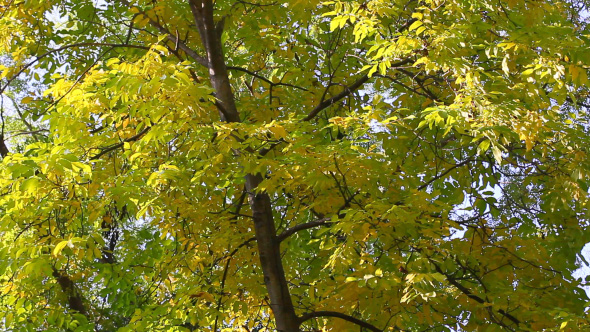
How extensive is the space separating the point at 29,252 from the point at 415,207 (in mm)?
2686

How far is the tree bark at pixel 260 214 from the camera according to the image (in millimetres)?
4840

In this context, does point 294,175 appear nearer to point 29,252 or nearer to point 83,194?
point 83,194

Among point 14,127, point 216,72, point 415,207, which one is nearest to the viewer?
point 415,207

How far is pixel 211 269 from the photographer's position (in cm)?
504

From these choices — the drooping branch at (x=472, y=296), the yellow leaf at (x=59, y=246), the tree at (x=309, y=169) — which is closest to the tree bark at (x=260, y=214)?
the tree at (x=309, y=169)

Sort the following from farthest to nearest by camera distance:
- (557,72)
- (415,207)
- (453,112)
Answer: (415,207) < (557,72) < (453,112)

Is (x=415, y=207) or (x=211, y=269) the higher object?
(x=211, y=269)

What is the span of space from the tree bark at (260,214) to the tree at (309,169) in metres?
0.02

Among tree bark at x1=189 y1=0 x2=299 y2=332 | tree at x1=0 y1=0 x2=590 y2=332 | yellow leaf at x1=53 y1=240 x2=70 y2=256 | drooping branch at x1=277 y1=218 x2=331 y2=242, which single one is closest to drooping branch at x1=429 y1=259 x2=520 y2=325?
tree at x1=0 y1=0 x2=590 y2=332

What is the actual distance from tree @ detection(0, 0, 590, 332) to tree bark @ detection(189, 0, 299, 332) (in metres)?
0.02

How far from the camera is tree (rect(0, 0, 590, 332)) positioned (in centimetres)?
378

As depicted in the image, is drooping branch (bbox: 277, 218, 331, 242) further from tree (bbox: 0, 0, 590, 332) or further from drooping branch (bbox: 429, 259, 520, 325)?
drooping branch (bbox: 429, 259, 520, 325)

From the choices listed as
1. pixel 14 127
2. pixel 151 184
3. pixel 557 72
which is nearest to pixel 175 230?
pixel 151 184

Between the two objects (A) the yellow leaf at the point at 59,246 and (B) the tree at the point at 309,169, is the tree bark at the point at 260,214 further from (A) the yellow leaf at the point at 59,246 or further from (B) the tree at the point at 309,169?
(A) the yellow leaf at the point at 59,246
